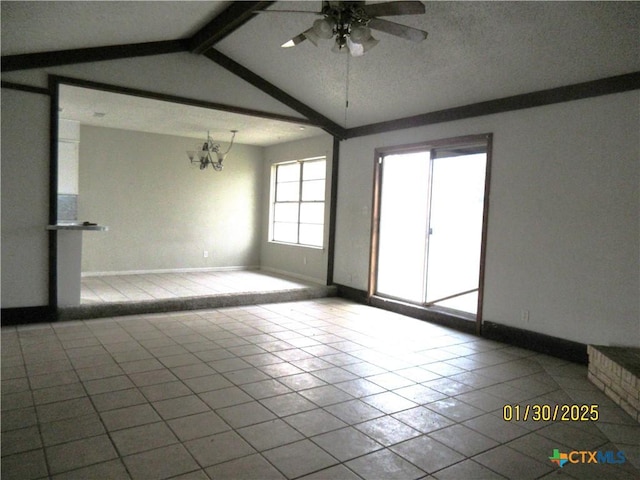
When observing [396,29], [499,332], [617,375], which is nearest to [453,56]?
[396,29]

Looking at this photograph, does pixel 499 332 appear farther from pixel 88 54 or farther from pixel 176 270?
pixel 176 270

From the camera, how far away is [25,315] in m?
4.81

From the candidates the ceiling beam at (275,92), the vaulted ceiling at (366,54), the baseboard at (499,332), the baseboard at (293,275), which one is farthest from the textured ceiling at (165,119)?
the baseboard at (499,332)

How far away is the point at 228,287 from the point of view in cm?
694

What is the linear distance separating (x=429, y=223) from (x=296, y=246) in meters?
3.18

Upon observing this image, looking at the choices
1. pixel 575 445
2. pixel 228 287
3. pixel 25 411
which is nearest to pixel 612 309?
pixel 575 445

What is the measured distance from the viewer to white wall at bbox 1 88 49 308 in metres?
4.66

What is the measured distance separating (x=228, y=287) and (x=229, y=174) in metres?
2.97

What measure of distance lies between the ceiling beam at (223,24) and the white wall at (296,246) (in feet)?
8.82

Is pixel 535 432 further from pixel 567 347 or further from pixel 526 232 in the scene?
pixel 526 232

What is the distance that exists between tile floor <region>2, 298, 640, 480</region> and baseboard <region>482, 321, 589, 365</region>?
0.37 feet

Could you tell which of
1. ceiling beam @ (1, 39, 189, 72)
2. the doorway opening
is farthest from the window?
ceiling beam @ (1, 39, 189, 72)

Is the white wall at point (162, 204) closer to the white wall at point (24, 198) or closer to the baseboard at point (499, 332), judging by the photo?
the white wall at point (24, 198)

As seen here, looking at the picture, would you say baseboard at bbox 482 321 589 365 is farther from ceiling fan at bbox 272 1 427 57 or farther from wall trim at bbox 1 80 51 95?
wall trim at bbox 1 80 51 95
